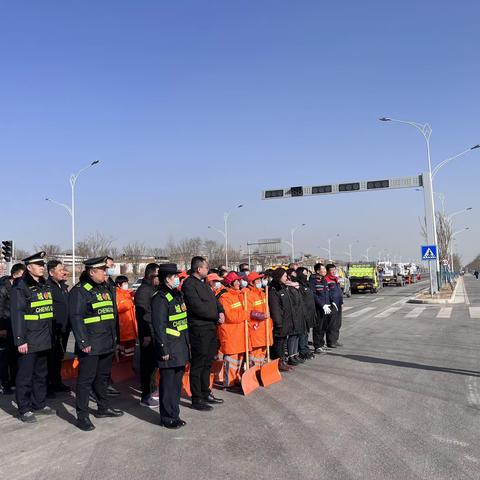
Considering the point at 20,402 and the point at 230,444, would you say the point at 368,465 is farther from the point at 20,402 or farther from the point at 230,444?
the point at 20,402

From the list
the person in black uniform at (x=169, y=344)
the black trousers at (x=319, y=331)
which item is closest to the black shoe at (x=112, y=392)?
the person in black uniform at (x=169, y=344)

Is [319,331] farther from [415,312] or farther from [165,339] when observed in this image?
[415,312]

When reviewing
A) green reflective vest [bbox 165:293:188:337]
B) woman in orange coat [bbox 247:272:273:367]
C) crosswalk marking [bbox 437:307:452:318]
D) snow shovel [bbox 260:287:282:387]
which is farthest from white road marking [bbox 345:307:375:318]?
green reflective vest [bbox 165:293:188:337]

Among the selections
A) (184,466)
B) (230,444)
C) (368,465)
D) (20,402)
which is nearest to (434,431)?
(368,465)

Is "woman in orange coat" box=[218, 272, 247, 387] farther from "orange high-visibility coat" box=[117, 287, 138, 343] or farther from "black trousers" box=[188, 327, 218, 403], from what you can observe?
"orange high-visibility coat" box=[117, 287, 138, 343]

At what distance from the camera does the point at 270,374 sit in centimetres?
783

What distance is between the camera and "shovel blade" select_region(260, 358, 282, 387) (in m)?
7.61

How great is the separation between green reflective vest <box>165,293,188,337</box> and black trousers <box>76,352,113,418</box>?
901mm

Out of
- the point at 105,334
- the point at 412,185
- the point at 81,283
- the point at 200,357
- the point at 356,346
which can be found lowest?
the point at 356,346

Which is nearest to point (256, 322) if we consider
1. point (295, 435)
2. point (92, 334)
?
point (295, 435)

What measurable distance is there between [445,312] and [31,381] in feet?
54.0

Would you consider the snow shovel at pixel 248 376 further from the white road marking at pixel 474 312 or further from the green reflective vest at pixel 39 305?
the white road marking at pixel 474 312

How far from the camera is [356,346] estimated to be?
11375mm

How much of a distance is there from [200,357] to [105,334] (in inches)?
50.7
